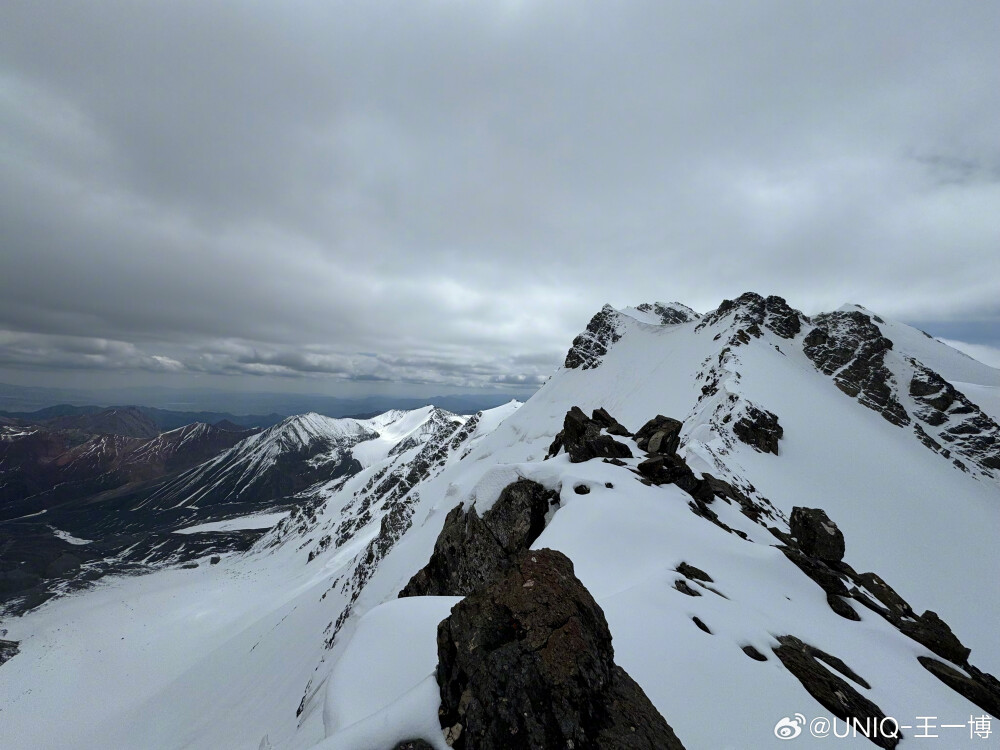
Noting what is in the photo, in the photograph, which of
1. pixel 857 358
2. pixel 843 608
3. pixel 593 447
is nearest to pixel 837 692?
pixel 843 608

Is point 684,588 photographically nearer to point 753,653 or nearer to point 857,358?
point 753,653

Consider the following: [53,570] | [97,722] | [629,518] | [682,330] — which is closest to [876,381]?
[682,330]

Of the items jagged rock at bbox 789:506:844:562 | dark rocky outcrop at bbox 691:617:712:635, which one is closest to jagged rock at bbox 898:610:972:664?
jagged rock at bbox 789:506:844:562

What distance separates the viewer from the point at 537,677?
5.80m

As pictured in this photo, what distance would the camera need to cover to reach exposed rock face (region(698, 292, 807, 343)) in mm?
96500

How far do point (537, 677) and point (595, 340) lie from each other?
447ft

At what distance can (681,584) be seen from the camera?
11.9 m

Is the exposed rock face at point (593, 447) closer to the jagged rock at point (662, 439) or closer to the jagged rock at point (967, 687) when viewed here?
the jagged rock at point (662, 439)

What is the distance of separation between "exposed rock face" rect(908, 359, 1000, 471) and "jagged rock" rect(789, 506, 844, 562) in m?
76.9

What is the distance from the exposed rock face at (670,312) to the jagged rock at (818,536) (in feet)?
510

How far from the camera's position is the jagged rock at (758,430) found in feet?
150

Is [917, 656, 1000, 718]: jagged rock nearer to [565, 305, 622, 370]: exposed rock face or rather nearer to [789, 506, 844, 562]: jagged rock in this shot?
[789, 506, 844, 562]: jagged rock

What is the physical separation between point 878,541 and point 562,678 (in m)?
51.7

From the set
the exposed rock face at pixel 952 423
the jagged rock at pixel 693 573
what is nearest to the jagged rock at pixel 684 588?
the jagged rock at pixel 693 573
